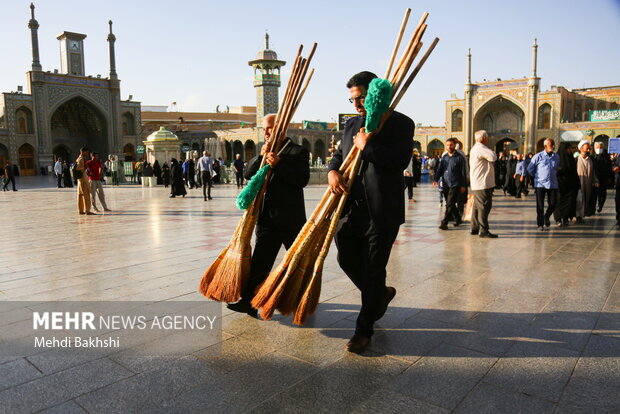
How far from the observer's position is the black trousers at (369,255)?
8.95 feet

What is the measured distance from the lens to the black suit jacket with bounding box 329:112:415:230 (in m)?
2.67

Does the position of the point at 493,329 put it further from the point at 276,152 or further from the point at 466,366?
the point at 276,152

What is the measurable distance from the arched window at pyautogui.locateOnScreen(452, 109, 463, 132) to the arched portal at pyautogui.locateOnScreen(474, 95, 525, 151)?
1.47 metres

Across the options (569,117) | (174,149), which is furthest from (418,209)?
(569,117)

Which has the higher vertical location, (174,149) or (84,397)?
(174,149)

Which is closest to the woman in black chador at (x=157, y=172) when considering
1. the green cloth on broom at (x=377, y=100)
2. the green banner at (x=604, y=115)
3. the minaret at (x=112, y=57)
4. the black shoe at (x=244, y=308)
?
the black shoe at (x=244, y=308)

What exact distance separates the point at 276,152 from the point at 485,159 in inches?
170

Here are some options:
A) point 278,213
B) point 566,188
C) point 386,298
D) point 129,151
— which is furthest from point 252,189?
point 129,151

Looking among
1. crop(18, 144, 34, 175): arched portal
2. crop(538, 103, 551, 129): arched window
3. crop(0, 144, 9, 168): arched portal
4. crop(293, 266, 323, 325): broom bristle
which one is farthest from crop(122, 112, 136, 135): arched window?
crop(293, 266, 323, 325): broom bristle

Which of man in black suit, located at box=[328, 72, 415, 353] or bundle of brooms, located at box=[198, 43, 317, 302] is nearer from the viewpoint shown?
man in black suit, located at box=[328, 72, 415, 353]

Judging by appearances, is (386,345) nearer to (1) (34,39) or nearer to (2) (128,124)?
(1) (34,39)

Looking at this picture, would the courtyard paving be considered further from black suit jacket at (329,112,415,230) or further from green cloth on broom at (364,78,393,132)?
green cloth on broom at (364,78,393,132)

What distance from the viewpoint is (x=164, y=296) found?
3750mm

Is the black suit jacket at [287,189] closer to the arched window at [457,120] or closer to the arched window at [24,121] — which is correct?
the arched window at [24,121]
